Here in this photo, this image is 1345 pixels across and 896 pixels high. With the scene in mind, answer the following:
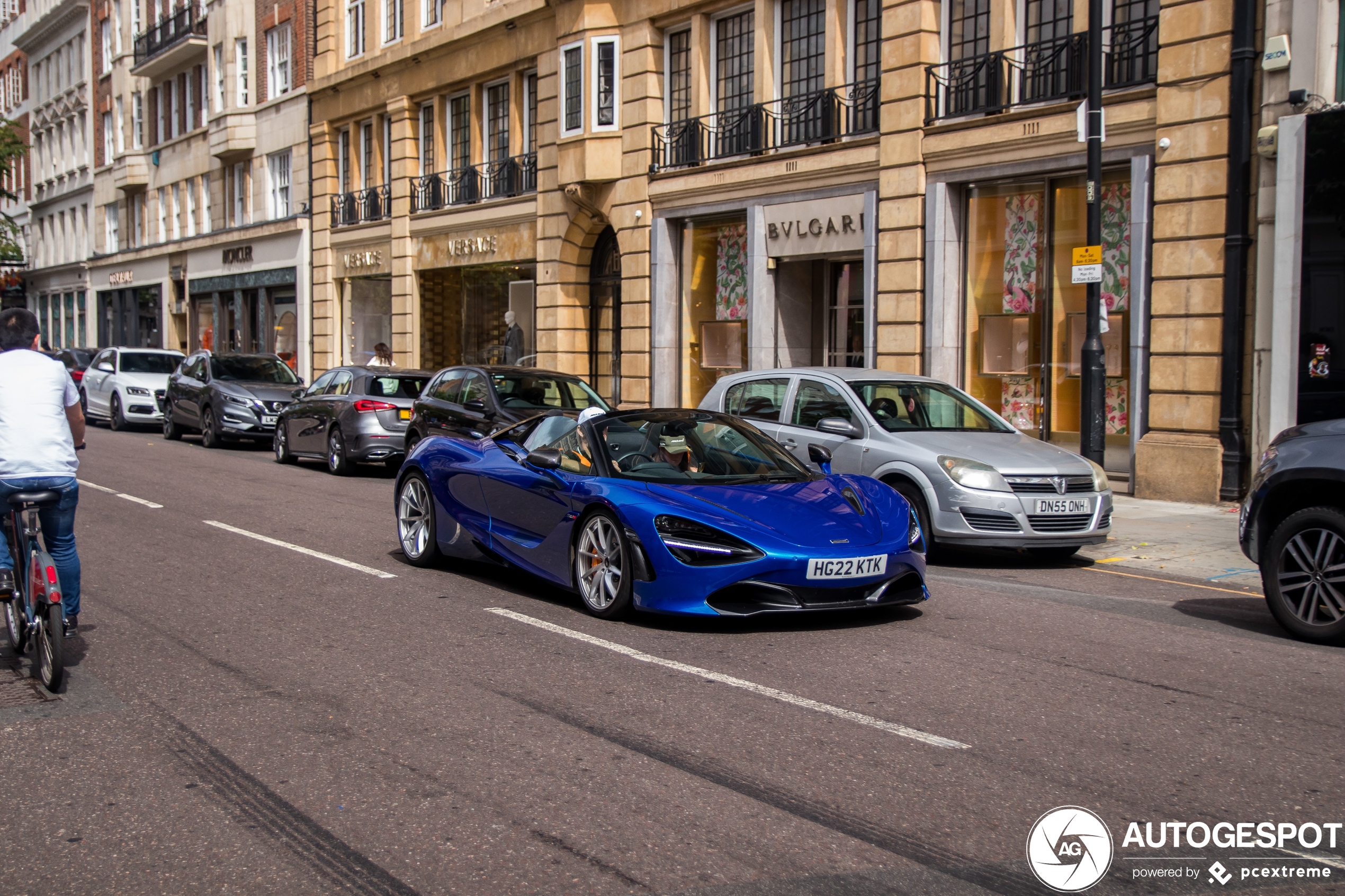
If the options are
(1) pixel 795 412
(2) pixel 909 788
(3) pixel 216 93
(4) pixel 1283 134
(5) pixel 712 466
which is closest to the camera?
(2) pixel 909 788

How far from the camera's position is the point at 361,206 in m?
33.9

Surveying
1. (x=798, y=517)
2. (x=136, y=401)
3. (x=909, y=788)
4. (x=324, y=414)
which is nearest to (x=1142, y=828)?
(x=909, y=788)

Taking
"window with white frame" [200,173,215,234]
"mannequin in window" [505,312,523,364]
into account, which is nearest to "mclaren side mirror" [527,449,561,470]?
"mannequin in window" [505,312,523,364]

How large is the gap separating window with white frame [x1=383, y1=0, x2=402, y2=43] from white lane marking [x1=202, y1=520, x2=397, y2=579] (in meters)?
22.8

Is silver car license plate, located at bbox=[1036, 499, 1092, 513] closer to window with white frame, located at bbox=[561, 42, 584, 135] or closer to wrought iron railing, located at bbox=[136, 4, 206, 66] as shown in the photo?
window with white frame, located at bbox=[561, 42, 584, 135]

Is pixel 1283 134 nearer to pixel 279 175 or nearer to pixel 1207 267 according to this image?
pixel 1207 267

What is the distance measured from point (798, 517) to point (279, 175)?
116 feet

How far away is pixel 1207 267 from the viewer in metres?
14.9

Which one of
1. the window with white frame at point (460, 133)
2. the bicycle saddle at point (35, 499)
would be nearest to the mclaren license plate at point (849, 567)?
the bicycle saddle at point (35, 499)

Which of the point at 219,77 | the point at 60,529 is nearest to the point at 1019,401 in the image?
the point at 60,529

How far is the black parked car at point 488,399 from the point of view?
50.9 ft

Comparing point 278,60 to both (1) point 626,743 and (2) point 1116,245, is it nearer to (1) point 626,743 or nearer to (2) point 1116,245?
(2) point 1116,245

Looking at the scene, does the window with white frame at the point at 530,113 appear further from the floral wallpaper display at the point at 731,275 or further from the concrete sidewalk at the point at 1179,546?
the concrete sidewalk at the point at 1179,546

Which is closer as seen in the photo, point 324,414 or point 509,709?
point 509,709
